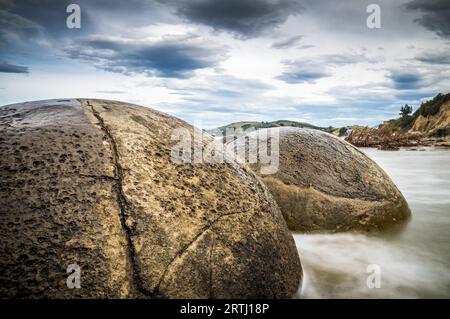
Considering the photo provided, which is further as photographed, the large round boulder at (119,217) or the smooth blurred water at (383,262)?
the smooth blurred water at (383,262)

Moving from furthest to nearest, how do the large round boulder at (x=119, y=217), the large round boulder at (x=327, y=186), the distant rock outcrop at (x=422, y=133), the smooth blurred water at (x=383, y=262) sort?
1. the distant rock outcrop at (x=422, y=133)
2. the large round boulder at (x=327, y=186)
3. the smooth blurred water at (x=383, y=262)
4. the large round boulder at (x=119, y=217)

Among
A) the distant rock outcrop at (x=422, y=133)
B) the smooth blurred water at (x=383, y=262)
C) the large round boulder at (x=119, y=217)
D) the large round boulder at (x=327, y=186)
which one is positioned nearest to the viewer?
the large round boulder at (x=119, y=217)

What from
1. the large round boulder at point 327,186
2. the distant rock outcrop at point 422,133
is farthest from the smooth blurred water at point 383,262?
the distant rock outcrop at point 422,133

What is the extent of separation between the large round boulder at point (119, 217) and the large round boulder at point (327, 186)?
5.00 feet

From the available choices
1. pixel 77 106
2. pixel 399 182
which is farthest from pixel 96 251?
pixel 399 182

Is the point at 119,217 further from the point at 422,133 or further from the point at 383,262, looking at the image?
the point at 422,133

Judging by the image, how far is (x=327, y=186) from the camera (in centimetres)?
374

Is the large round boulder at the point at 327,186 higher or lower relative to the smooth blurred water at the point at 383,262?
higher

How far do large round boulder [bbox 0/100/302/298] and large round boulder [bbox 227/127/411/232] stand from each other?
152 centimetres

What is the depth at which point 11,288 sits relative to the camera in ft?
4.48

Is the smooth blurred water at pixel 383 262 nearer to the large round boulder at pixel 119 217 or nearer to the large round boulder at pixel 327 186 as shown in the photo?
the large round boulder at pixel 327 186

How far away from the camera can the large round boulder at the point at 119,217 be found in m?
1.45
